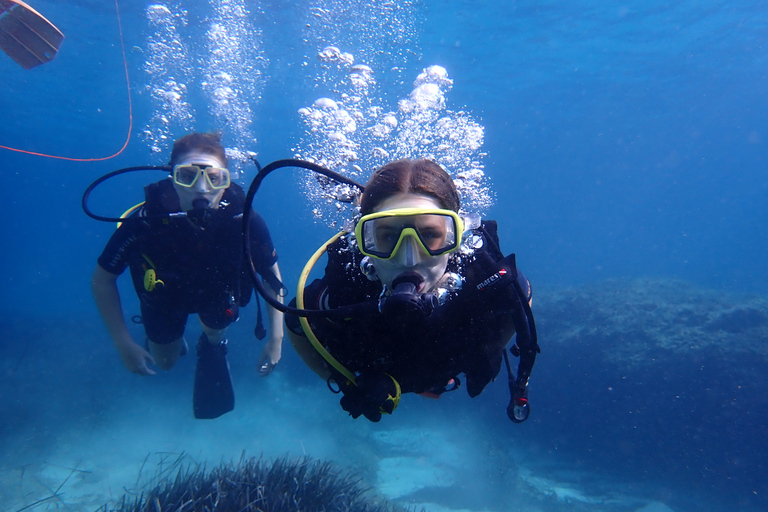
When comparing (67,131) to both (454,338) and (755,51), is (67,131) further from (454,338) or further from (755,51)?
(755,51)

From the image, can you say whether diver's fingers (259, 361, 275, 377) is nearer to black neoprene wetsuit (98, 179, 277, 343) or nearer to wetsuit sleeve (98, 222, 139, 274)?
black neoprene wetsuit (98, 179, 277, 343)

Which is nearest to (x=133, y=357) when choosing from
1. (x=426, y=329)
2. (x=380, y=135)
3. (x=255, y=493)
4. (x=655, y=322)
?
(x=255, y=493)

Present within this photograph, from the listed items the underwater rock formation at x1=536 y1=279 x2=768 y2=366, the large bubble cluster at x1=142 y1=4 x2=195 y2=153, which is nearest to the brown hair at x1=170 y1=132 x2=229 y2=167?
the large bubble cluster at x1=142 y1=4 x2=195 y2=153

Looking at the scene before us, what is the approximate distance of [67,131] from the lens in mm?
32375

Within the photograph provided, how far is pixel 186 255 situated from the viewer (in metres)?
4.49

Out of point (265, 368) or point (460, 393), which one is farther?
point (460, 393)

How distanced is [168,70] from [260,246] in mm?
21561

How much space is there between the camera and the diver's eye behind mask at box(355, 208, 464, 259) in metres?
2.18

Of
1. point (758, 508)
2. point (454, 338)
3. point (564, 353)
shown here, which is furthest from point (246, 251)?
point (758, 508)

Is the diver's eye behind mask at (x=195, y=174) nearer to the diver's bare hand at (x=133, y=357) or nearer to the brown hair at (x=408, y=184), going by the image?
the diver's bare hand at (x=133, y=357)

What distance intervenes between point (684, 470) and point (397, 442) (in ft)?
23.9

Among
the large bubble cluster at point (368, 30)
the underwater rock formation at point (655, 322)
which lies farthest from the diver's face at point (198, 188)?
the large bubble cluster at point (368, 30)

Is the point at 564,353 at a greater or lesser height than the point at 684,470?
greater

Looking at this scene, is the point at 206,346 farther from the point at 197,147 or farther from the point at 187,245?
the point at 197,147
